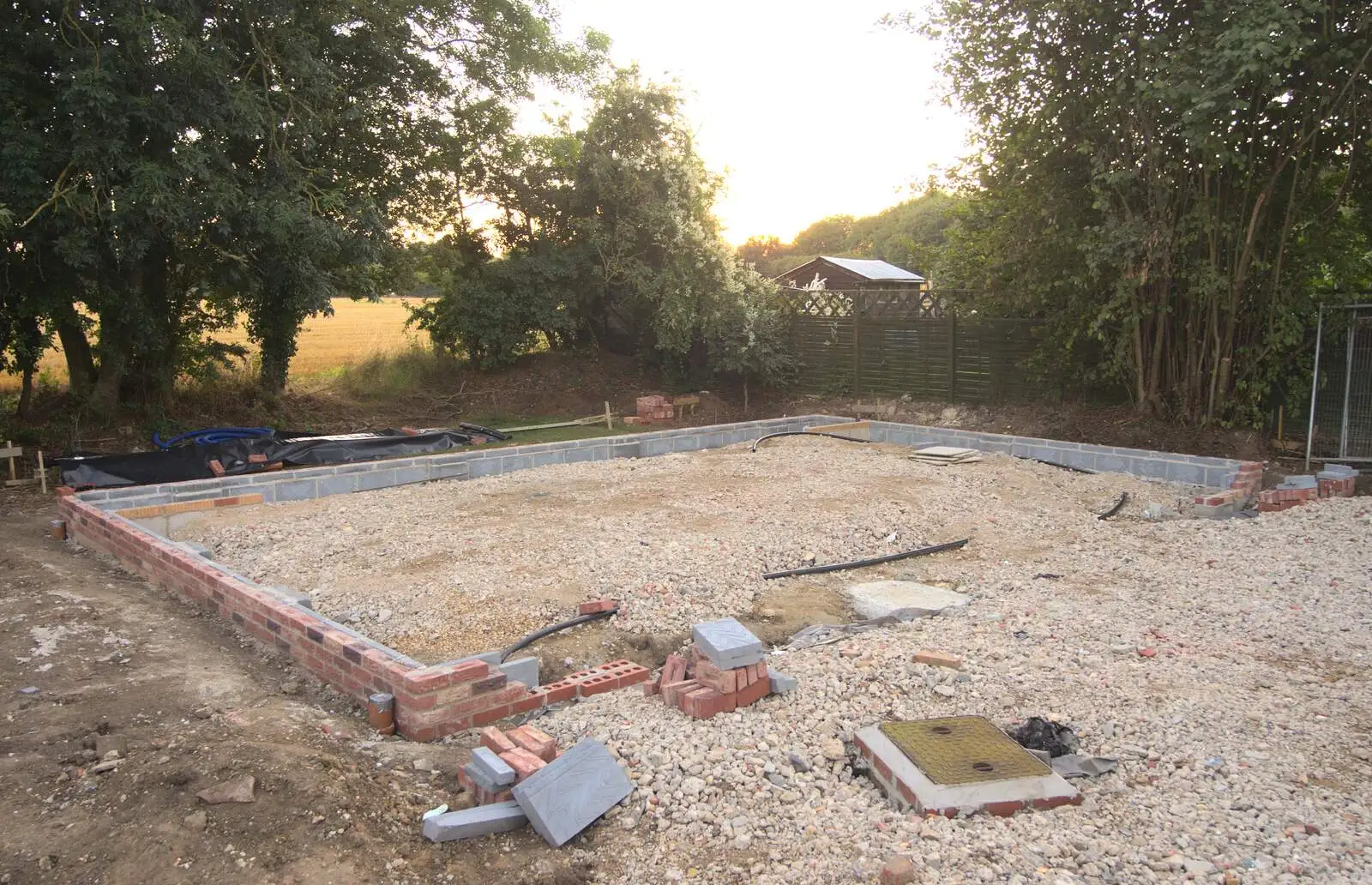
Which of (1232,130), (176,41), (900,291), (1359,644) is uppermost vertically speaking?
(176,41)

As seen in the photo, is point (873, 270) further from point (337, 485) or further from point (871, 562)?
point (871, 562)

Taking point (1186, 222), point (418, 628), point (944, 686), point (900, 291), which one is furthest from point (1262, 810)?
point (900, 291)

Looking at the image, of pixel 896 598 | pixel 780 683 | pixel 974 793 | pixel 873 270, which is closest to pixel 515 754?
pixel 780 683

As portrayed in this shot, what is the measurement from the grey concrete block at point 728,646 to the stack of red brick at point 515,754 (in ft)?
2.43

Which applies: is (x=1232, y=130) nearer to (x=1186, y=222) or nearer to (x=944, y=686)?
(x=1186, y=222)

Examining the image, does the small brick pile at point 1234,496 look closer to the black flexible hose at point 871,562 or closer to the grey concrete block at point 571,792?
the black flexible hose at point 871,562

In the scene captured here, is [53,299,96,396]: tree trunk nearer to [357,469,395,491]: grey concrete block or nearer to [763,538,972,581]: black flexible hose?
[357,469,395,491]: grey concrete block

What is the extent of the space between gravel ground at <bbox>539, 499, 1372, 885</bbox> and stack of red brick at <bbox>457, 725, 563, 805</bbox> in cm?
30

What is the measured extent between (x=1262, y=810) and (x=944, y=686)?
1.26 meters

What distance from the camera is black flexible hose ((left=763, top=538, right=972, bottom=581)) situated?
6070 mm

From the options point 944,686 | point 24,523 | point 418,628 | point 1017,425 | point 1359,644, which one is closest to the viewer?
point 944,686

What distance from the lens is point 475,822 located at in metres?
2.82

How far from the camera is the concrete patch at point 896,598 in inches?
Answer: 213

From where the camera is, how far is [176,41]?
877 centimetres
